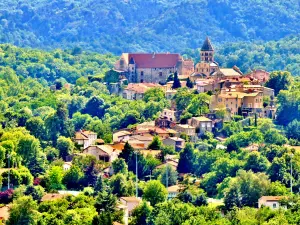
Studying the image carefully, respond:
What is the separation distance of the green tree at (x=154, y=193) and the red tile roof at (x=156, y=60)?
39361mm

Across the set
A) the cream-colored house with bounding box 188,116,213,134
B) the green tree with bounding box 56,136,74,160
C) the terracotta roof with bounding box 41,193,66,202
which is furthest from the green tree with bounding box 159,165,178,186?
the cream-colored house with bounding box 188,116,213,134

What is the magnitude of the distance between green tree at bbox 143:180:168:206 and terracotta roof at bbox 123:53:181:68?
129ft

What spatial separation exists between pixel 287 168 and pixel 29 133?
17.0m

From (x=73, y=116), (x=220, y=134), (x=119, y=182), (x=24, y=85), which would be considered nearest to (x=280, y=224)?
(x=119, y=182)

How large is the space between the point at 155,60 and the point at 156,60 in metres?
0.10

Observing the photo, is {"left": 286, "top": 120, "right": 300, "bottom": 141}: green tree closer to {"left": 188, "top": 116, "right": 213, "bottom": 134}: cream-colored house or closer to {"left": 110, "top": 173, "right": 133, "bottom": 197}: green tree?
{"left": 188, "top": 116, "right": 213, "bottom": 134}: cream-colored house

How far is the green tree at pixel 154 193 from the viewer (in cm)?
6072

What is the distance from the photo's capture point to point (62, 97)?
317 ft

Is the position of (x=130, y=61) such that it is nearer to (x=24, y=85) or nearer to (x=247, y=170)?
(x=24, y=85)

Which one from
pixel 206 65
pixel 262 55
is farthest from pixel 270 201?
pixel 262 55

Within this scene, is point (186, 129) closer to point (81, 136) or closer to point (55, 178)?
point (81, 136)

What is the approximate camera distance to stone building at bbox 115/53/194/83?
330 ft

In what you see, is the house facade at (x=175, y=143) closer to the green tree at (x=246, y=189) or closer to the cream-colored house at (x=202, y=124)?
the cream-colored house at (x=202, y=124)

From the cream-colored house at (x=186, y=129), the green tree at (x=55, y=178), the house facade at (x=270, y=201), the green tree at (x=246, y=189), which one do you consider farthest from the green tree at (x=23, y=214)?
the cream-colored house at (x=186, y=129)
